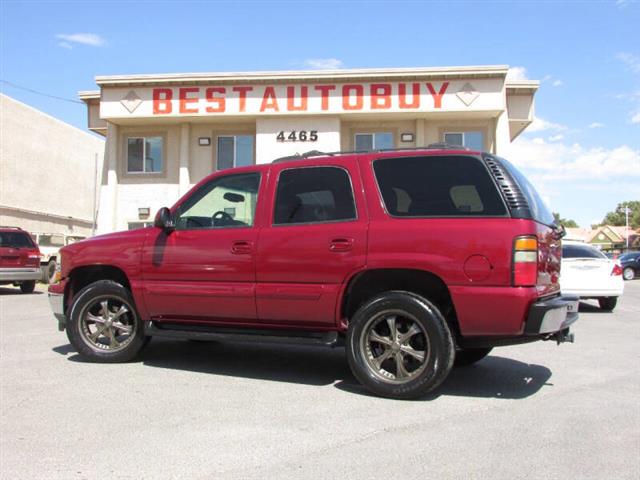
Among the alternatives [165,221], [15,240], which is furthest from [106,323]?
[15,240]

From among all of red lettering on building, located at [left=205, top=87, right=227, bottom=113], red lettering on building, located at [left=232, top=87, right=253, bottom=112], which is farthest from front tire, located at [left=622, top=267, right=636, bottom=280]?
red lettering on building, located at [left=205, top=87, right=227, bottom=113]

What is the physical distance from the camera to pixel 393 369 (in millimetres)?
5016

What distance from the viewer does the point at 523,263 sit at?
444 centimetres

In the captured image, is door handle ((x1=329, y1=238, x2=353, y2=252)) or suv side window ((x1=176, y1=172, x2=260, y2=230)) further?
suv side window ((x1=176, y1=172, x2=260, y2=230))

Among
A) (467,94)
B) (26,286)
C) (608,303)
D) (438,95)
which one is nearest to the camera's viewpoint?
(608,303)

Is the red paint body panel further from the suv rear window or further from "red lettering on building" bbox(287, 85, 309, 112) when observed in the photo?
"red lettering on building" bbox(287, 85, 309, 112)

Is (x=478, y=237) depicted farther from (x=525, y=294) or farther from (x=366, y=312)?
(x=366, y=312)

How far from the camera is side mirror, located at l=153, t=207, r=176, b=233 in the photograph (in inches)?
225

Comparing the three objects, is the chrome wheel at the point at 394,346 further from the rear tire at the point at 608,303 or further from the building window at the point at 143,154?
the building window at the point at 143,154

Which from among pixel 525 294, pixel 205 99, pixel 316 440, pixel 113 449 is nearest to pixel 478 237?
pixel 525 294

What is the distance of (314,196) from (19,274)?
13882mm

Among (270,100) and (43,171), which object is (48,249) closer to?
(270,100)

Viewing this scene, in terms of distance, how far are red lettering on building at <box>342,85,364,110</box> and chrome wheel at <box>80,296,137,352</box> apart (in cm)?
1351

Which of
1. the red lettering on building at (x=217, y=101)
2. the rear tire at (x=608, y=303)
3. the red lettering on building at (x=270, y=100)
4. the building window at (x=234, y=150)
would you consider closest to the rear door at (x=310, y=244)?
the rear tire at (x=608, y=303)
